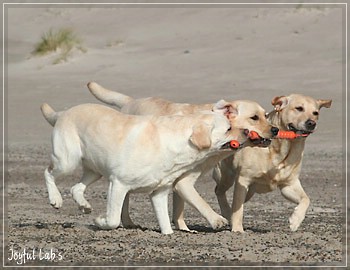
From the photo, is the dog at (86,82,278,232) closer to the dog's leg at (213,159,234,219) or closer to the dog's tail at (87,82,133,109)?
the dog's leg at (213,159,234,219)

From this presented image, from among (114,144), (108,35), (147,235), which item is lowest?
(108,35)

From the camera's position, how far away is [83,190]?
11266mm

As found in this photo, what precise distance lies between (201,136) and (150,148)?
0.49 metres

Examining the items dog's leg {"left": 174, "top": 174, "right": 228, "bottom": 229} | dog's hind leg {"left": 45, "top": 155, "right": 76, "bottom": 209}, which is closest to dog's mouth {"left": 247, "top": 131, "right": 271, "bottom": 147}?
dog's leg {"left": 174, "top": 174, "right": 228, "bottom": 229}

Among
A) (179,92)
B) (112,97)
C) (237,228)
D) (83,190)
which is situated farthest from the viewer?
(179,92)

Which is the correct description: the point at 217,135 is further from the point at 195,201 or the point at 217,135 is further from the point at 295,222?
the point at 295,222

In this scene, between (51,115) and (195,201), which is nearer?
(195,201)

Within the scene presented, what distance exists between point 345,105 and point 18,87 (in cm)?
777

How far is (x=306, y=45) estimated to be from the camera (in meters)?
27.2

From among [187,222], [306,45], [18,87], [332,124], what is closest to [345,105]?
[332,124]

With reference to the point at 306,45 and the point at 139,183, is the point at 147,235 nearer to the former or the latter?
the point at 139,183

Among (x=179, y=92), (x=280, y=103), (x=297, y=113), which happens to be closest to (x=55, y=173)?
(x=280, y=103)

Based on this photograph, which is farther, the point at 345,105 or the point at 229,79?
the point at 229,79

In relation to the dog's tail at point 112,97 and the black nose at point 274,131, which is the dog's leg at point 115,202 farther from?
the dog's tail at point 112,97
